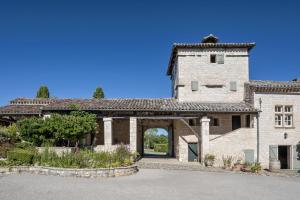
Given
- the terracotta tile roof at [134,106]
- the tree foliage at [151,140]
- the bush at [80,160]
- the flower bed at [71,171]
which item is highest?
the terracotta tile roof at [134,106]

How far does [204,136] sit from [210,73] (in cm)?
570

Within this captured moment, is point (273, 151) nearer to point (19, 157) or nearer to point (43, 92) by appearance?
point (19, 157)

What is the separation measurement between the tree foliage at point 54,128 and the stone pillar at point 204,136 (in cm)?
756

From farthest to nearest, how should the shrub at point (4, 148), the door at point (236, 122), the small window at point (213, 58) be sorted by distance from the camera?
the small window at point (213, 58) → the door at point (236, 122) → the shrub at point (4, 148)

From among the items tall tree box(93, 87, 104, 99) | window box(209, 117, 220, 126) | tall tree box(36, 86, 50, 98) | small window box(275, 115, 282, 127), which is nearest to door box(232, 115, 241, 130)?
window box(209, 117, 220, 126)

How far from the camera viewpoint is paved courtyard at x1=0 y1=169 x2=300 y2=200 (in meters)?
9.16

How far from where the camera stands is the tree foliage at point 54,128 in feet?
55.3

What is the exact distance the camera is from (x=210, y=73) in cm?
2159

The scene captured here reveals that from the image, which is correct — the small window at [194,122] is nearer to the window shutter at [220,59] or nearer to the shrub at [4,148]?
the window shutter at [220,59]

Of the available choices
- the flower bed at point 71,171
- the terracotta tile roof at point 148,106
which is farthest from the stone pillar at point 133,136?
the flower bed at point 71,171

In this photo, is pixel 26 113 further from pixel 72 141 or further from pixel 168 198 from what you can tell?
pixel 168 198

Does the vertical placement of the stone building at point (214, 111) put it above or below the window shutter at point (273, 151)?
above

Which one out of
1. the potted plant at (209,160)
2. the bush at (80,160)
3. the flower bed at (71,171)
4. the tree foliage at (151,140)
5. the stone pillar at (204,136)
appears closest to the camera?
the flower bed at (71,171)

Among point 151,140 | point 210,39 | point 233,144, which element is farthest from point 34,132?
point 151,140
